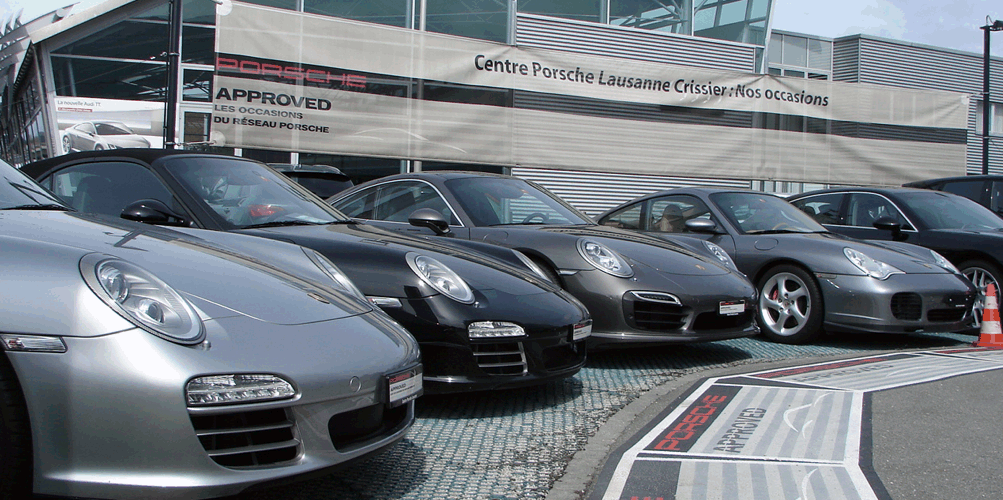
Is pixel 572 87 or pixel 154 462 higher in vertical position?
pixel 572 87

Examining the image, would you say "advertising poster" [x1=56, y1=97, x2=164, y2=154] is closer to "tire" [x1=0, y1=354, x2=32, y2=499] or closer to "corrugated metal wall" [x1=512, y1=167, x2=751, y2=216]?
"corrugated metal wall" [x1=512, y1=167, x2=751, y2=216]

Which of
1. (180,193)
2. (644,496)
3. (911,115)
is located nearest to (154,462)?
(644,496)

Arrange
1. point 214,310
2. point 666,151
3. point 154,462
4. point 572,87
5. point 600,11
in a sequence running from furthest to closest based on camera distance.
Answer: point 600,11 < point 666,151 < point 572,87 < point 214,310 < point 154,462

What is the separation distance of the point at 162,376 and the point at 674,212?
608cm

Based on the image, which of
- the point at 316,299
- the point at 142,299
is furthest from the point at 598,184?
the point at 142,299

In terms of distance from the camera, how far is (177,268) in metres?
2.61

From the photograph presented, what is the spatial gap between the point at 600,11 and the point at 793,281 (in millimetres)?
10125

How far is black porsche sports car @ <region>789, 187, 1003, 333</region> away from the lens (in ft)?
24.6

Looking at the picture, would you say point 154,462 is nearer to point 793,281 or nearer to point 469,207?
point 469,207

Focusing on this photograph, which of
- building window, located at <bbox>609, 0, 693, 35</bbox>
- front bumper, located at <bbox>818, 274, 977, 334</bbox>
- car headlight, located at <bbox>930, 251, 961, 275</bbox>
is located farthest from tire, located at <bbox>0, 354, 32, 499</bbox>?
building window, located at <bbox>609, 0, 693, 35</bbox>

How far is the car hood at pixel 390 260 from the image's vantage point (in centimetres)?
395

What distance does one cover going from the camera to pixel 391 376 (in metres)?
2.67

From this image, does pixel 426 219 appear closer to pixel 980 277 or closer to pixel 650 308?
pixel 650 308

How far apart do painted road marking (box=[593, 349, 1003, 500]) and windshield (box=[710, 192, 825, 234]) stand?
2083mm
